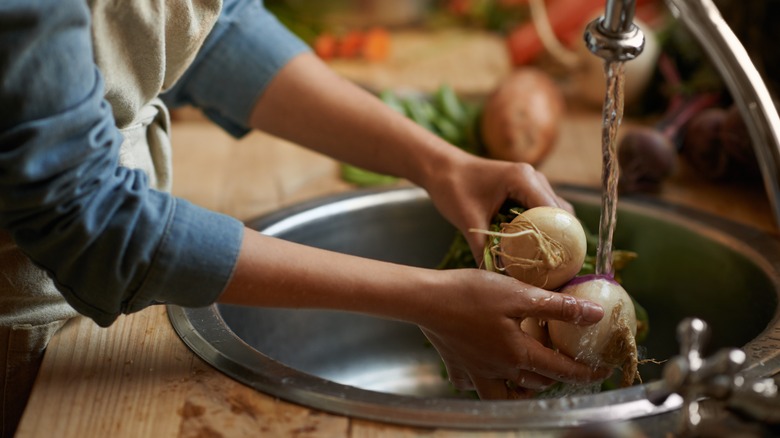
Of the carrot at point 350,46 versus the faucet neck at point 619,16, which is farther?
the carrot at point 350,46

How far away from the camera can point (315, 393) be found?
2.67 feet

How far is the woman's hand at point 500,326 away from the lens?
823 millimetres

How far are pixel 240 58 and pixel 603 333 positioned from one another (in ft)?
1.81

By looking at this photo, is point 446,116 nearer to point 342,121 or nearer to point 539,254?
point 342,121

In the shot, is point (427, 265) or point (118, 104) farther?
point (427, 265)

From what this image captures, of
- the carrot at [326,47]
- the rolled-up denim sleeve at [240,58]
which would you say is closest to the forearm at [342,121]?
the rolled-up denim sleeve at [240,58]

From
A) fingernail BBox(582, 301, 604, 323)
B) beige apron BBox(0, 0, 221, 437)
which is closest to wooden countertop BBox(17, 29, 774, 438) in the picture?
beige apron BBox(0, 0, 221, 437)

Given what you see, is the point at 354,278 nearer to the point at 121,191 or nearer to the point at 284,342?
the point at 121,191

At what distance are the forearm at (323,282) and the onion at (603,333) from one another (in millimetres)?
142

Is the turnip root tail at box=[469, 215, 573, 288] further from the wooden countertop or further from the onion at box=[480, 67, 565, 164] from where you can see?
the onion at box=[480, 67, 565, 164]

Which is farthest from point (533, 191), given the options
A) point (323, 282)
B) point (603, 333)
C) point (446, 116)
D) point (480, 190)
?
point (446, 116)

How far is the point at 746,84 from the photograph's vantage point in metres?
1.04

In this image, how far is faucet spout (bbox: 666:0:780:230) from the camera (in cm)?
103

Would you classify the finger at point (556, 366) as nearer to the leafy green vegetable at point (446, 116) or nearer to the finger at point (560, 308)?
the finger at point (560, 308)
